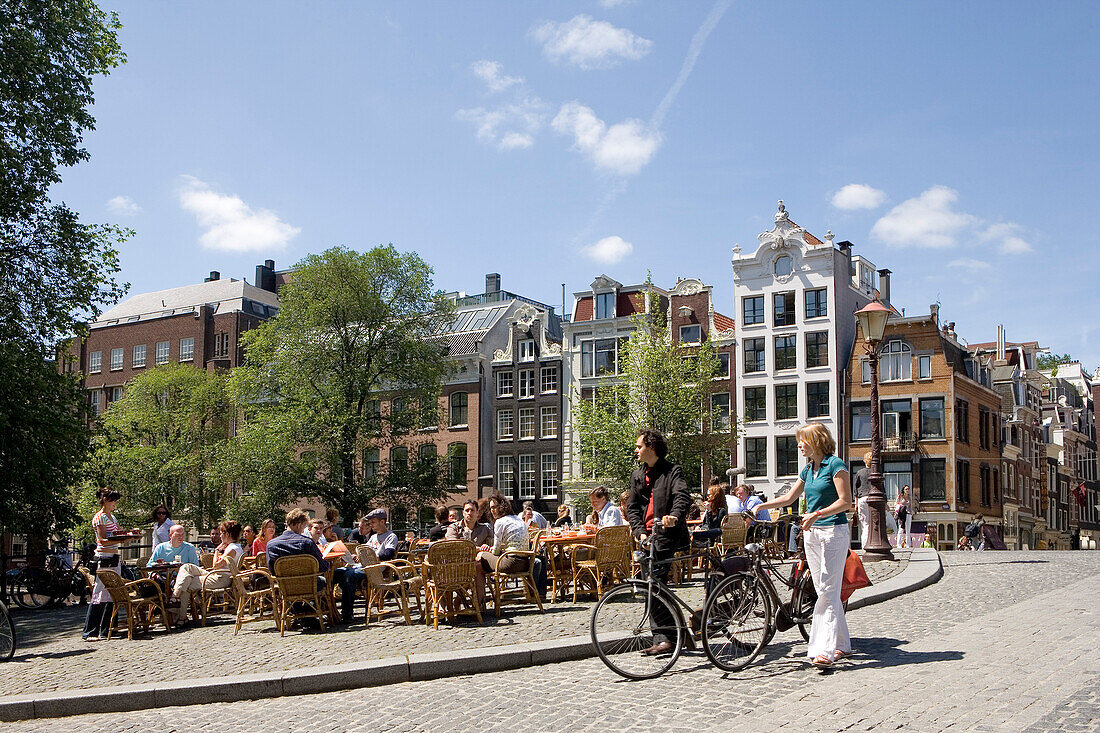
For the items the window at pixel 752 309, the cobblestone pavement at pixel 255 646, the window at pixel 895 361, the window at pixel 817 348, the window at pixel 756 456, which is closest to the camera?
the cobblestone pavement at pixel 255 646

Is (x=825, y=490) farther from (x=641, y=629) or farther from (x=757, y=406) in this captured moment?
(x=757, y=406)

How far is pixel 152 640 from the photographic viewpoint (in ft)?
42.8

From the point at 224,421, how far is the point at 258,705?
52.2m

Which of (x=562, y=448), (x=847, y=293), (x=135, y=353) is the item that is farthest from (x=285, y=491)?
(x=135, y=353)

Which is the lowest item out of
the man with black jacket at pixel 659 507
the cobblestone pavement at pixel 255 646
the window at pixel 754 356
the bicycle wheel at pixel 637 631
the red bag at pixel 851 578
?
the cobblestone pavement at pixel 255 646

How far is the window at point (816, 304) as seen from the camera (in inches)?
2016

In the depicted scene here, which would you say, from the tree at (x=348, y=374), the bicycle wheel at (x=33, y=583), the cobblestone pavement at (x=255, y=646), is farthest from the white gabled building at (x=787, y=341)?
the cobblestone pavement at (x=255, y=646)

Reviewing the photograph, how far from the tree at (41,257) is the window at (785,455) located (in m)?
34.4

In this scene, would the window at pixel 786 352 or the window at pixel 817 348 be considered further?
the window at pixel 786 352

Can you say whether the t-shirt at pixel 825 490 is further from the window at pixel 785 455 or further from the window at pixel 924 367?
the window at pixel 924 367

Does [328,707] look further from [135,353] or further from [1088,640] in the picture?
[135,353]

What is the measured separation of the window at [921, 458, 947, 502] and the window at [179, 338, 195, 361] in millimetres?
45555

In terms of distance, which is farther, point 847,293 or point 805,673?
point 847,293

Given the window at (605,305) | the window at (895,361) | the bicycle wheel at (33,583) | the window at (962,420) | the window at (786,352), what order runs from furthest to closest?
the window at (605,305)
the window at (786,352)
the window at (895,361)
the window at (962,420)
the bicycle wheel at (33,583)
